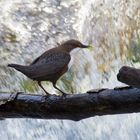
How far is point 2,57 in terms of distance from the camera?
13.1 ft

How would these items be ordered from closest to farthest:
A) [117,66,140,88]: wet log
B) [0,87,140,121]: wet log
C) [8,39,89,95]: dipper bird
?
[117,66,140,88]: wet log
[0,87,140,121]: wet log
[8,39,89,95]: dipper bird

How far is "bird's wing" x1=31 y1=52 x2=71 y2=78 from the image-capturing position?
1.86 meters

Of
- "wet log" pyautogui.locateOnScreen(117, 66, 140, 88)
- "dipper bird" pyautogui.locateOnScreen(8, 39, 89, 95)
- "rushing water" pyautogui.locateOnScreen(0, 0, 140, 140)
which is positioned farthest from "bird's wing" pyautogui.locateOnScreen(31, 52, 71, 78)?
"rushing water" pyautogui.locateOnScreen(0, 0, 140, 140)

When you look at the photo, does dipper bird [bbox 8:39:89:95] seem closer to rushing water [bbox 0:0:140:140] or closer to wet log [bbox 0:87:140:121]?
wet log [bbox 0:87:140:121]

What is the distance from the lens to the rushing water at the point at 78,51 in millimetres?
3793

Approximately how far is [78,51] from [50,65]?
2.46 metres

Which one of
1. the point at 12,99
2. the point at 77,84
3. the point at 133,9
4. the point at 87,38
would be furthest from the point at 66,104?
the point at 133,9

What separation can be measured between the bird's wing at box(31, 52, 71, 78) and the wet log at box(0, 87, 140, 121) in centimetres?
9

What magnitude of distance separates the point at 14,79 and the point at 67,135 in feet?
1.78

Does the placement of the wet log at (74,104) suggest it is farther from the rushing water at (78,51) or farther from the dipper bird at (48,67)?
the rushing water at (78,51)

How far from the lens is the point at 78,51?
14.4ft

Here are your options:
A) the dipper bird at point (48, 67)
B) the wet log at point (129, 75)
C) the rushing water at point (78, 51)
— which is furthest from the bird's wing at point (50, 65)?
the rushing water at point (78, 51)

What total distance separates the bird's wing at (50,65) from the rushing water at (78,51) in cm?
161

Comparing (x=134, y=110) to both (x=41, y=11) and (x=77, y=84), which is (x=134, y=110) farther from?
(x=41, y=11)
